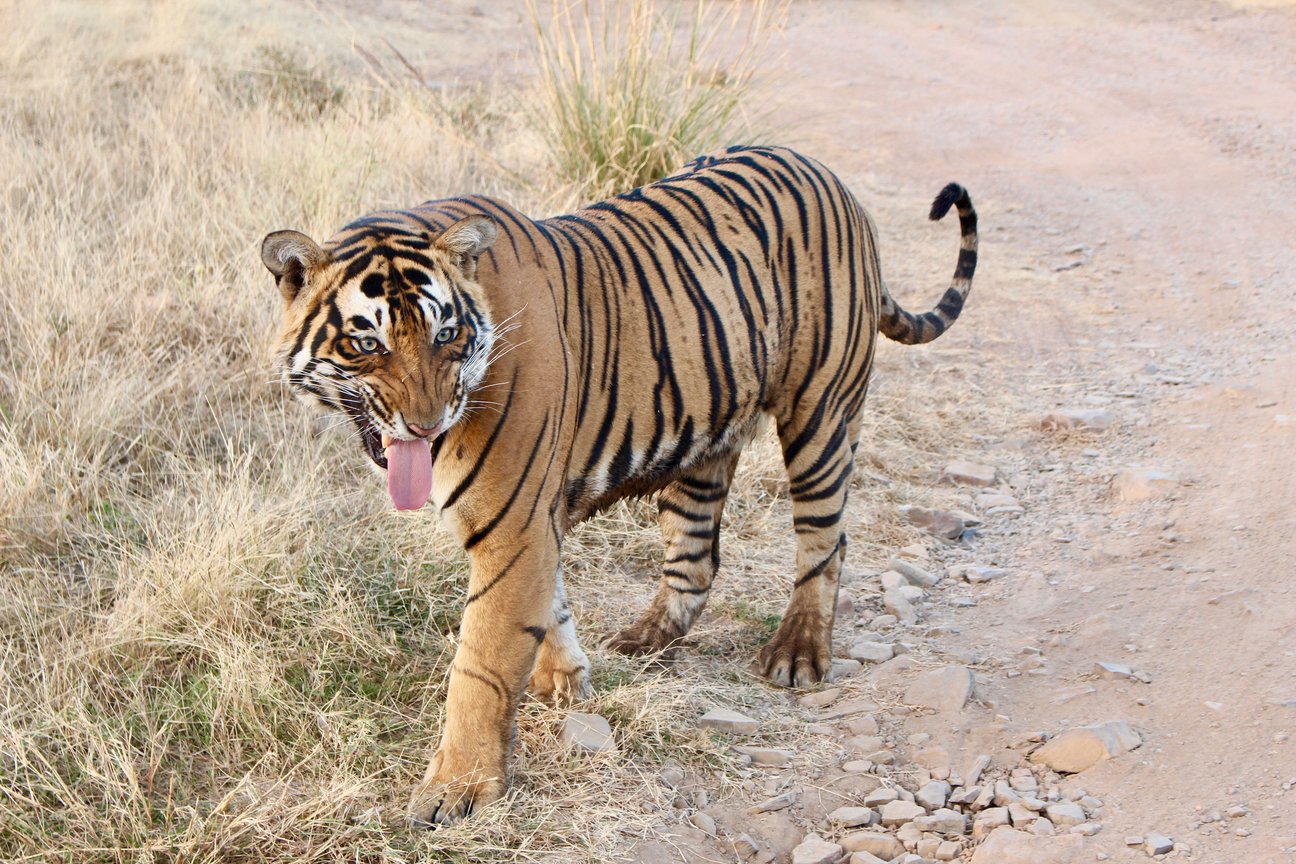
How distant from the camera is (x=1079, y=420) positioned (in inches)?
235

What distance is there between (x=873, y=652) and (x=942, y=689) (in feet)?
1.26

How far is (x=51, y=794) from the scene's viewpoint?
324 cm

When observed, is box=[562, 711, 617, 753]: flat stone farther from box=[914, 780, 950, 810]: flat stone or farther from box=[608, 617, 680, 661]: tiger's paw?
box=[914, 780, 950, 810]: flat stone

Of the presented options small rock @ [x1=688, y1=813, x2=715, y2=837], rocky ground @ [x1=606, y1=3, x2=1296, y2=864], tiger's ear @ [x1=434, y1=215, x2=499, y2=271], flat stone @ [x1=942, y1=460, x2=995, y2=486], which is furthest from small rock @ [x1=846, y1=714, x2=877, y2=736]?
flat stone @ [x1=942, y1=460, x2=995, y2=486]

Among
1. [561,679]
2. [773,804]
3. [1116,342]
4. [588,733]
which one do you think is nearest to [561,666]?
[561,679]

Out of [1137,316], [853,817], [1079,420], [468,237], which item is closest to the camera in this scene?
[468,237]

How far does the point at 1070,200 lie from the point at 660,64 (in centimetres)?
336

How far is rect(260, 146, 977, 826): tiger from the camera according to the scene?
3.00m

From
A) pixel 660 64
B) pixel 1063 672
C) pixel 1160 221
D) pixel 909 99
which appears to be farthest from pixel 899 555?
pixel 909 99

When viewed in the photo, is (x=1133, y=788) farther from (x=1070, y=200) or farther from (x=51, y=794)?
(x=1070, y=200)

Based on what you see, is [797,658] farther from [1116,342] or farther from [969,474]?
[1116,342]

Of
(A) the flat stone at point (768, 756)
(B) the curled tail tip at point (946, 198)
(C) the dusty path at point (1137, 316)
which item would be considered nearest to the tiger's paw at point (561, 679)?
(A) the flat stone at point (768, 756)

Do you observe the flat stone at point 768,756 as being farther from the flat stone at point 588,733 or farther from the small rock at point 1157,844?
the small rock at point 1157,844

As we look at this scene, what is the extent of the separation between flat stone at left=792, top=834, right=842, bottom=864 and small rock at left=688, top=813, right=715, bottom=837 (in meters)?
0.22
